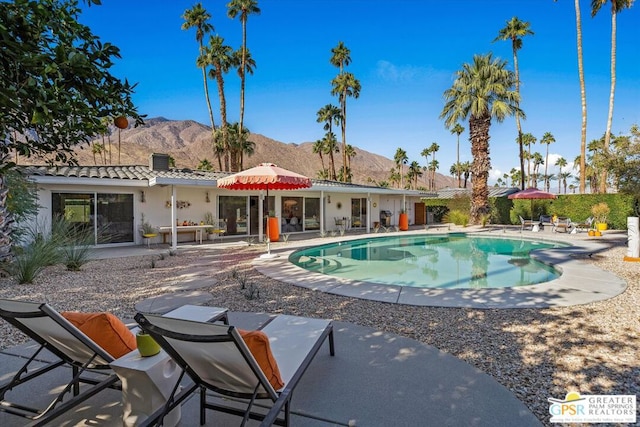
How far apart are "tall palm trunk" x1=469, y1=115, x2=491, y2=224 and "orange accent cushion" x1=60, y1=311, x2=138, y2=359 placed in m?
23.0

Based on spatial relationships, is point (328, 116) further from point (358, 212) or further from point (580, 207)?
point (580, 207)

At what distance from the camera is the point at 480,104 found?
20.5m

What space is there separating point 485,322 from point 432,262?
6.48 m

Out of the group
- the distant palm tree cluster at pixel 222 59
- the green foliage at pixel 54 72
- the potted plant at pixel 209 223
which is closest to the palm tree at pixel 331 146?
the distant palm tree cluster at pixel 222 59

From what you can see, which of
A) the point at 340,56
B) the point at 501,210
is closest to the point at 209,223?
the point at 501,210

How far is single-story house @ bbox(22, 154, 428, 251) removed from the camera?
1162 cm

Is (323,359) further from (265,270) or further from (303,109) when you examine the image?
(303,109)

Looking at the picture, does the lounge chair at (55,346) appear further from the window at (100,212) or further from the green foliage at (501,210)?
the green foliage at (501,210)

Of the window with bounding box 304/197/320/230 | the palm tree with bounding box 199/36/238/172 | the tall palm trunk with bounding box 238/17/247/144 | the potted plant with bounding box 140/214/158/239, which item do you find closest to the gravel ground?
the potted plant with bounding box 140/214/158/239

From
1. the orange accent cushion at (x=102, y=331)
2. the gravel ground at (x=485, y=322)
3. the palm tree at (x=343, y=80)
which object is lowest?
the gravel ground at (x=485, y=322)

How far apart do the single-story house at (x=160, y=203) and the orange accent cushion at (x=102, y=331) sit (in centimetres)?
840

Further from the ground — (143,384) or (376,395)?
(143,384)

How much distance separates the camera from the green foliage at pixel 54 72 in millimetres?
1895

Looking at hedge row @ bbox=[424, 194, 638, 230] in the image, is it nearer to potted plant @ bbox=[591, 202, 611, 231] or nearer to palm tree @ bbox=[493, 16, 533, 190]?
potted plant @ bbox=[591, 202, 611, 231]
